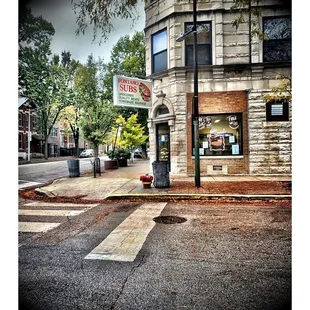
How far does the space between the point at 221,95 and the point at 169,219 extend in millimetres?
6417

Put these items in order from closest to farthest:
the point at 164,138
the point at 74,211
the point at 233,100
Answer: the point at 74,211, the point at 233,100, the point at 164,138

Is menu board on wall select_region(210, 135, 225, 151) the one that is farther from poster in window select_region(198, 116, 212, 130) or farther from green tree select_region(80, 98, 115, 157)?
green tree select_region(80, 98, 115, 157)

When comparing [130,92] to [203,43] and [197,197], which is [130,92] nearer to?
[203,43]

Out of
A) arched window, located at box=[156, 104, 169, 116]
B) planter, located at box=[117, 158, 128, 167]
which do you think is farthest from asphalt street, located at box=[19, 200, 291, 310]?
planter, located at box=[117, 158, 128, 167]

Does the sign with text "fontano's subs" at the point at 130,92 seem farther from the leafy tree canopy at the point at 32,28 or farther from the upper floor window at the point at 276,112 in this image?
the leafy tree canopy at the point at 32,28

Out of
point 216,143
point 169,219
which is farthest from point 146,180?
point 216,143

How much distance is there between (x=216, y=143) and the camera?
9.72m

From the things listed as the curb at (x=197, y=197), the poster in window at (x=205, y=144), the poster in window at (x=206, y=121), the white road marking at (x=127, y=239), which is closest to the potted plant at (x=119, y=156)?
the poster in window at (x=205, y=144)

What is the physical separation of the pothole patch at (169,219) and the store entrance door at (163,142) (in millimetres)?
5894
